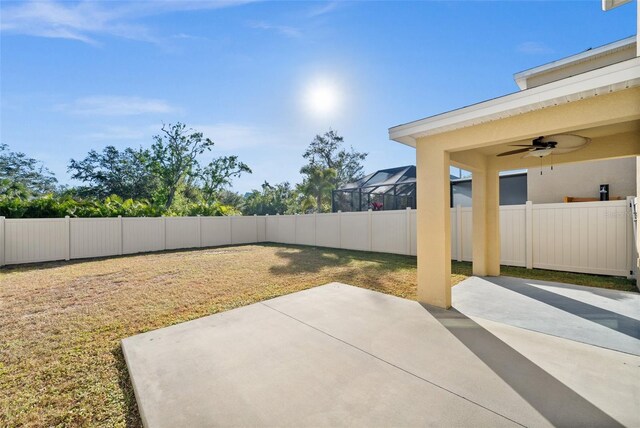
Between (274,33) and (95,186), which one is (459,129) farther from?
(95,186)

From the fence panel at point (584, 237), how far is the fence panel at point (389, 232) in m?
3.90

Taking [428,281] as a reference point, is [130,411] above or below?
below

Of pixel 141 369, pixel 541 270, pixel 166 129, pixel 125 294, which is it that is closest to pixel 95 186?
pixel 166 129

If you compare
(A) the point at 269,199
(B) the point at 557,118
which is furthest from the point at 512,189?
(A) the point at 269,199

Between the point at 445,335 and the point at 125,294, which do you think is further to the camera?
the point at 125,294

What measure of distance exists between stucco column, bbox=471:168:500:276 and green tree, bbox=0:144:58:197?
33.5m

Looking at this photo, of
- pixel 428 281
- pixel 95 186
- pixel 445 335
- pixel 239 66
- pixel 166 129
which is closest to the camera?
pixel 445 335

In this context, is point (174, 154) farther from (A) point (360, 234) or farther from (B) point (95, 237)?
(A) point (360, 234)

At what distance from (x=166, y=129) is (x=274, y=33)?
56.2 feet

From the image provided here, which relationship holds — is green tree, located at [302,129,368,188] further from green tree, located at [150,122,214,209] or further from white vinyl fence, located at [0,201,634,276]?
white vinyl fence, located at [0,201,634,276]

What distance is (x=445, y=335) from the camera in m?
3.21

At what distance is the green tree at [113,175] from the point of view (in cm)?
2330

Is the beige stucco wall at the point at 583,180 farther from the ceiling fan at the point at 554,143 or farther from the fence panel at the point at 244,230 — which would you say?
the fence panel at the point at 244,230

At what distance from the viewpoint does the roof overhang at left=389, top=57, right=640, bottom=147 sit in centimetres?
267
